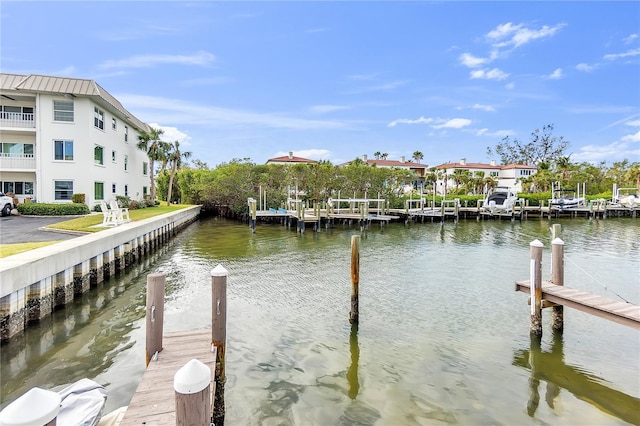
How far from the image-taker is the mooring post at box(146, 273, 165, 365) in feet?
15.7

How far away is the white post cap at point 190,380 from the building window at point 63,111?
28405mm

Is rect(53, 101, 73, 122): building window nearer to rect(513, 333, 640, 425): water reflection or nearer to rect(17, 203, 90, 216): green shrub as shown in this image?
rect(17, 203, 90, 216): green shrub

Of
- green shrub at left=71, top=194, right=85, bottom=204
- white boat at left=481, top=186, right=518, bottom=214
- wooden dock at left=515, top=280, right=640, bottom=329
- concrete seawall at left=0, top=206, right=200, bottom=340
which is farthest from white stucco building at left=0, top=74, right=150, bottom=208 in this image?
white boat at left=481, top=186, right=518, bottom=214

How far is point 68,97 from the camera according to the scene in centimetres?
2448

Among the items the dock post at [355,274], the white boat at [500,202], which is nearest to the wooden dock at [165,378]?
the dock post at [355,274]

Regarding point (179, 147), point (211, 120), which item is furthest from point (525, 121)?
point (179, 147)

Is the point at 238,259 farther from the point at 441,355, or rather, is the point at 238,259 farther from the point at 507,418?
the point at 507,418

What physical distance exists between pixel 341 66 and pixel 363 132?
27516mm

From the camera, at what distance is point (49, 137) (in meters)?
24.3

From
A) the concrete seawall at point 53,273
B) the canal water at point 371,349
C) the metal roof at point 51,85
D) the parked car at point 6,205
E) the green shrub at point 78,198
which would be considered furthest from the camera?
the green shrub at point 78,198

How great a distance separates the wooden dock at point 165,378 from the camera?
12.0ft

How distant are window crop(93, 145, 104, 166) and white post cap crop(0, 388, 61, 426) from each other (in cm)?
2778

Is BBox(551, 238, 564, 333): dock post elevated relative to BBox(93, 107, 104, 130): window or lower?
lower

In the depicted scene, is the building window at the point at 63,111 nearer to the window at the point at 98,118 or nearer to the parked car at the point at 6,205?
the window at the point at 98,118
